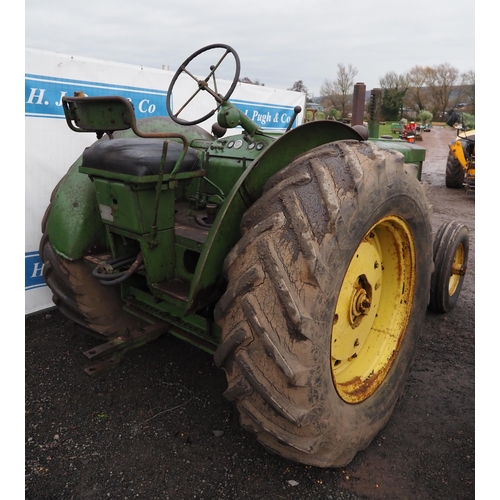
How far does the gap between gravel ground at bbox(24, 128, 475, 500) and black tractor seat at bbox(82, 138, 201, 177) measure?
131 cm

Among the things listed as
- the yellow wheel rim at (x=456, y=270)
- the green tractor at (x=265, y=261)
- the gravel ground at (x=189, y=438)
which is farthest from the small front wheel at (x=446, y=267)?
the green tractor at (x=265, y=261)

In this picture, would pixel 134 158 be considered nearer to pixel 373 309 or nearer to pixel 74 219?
pixel 74 219

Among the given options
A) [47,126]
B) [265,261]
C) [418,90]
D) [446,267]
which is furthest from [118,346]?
[418,90]

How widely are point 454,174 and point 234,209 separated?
31.4ft

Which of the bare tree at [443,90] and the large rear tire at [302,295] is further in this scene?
the bare tree at [443,90]

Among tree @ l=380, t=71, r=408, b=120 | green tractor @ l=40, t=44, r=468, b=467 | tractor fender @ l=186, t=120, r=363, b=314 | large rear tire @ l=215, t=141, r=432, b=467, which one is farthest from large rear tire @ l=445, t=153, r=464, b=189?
tree @ l=380, t=71, r=408, b=120

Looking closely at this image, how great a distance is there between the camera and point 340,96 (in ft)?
98.6

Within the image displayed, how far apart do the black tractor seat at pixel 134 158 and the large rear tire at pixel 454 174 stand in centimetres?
939

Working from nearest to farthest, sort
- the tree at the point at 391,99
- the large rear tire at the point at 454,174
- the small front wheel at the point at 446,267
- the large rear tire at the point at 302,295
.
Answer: the large rear tire at the point at 302,295 → the small front wheel at the point at 446,267 → the large rear tire at the point at 454,174 → the tree at the point at 391,99

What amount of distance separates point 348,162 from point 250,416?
1049 mm

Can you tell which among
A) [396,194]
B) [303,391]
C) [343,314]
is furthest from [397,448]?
[396,194]

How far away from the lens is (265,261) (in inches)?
61.3

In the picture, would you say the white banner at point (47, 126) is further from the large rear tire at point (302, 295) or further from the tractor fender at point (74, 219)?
the large rear tire at point (302, 295)

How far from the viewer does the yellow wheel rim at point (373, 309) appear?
81.8 inches
